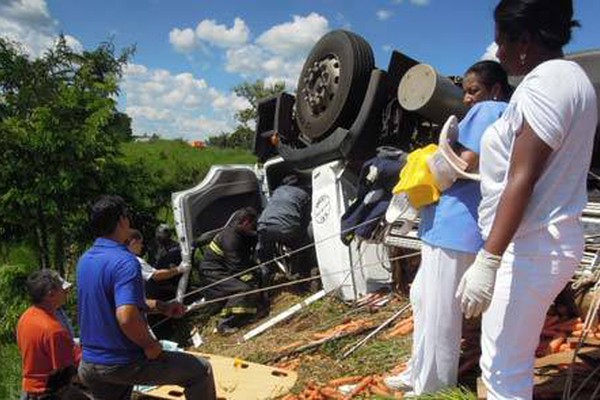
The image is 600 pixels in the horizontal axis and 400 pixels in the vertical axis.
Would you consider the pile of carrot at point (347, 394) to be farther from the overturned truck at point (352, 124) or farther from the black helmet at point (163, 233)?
the black helmet at point (163, 233)

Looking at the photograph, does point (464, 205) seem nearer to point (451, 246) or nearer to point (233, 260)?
point (451, 246)

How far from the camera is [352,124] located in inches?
238

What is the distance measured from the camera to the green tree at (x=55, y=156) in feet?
25.7

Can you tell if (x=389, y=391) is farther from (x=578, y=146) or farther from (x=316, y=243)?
(x=316, y=243)

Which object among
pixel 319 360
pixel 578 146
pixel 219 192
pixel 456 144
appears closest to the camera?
pixel 578 146

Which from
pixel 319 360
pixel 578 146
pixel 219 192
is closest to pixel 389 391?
pixel 319 360

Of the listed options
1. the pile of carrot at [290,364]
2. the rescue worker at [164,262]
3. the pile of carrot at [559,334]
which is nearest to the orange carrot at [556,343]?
the pile of carrot at [559,334]

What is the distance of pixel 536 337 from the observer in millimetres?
2068

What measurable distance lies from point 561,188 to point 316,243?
4.05 metres

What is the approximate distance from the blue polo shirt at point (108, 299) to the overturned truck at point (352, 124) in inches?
80.2

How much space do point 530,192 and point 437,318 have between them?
119 cm

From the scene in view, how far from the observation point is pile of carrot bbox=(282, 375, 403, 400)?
365 centimetres

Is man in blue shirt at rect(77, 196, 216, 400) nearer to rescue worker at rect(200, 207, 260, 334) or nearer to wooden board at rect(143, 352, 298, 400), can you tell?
wooden board at rect(143, 352, 298, 400)

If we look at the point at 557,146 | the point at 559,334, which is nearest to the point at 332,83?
the point at 559,334
